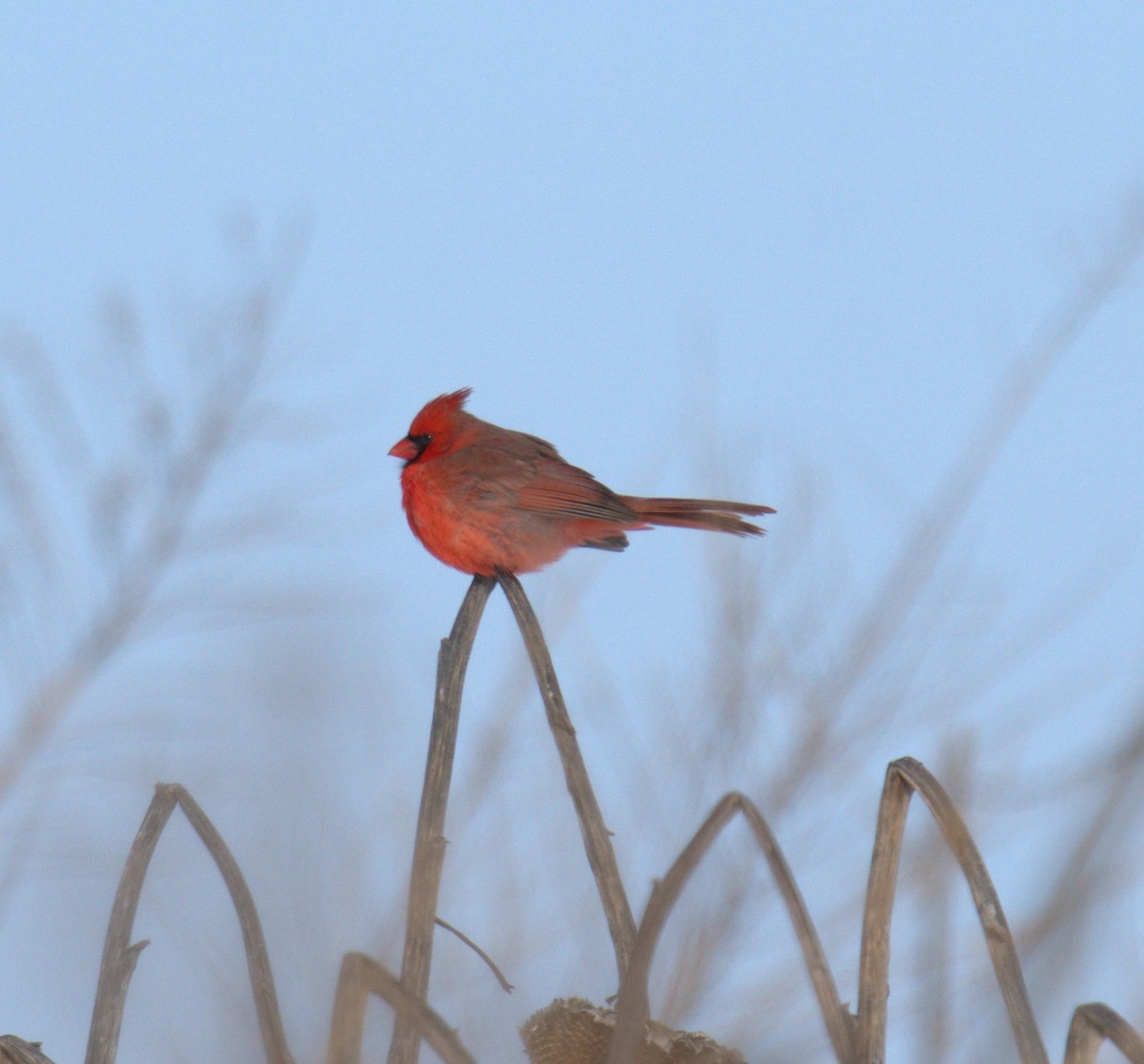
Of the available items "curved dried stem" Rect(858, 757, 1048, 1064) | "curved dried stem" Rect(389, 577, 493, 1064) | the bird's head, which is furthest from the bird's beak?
"curved dried stem" Rect(858, 757, 1048, 1064)

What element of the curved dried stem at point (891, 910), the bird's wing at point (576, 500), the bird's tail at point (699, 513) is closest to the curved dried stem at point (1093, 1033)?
the curved dried stem at point (891, 910)

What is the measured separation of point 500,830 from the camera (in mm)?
1869

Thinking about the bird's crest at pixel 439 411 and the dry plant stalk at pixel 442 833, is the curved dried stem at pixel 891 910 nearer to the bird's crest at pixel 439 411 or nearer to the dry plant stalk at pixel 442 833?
the dry plant stalk at pixel 442 833

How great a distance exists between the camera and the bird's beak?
8.88 ft

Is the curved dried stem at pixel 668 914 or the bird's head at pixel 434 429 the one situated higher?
the bird's head at pixel 434 429

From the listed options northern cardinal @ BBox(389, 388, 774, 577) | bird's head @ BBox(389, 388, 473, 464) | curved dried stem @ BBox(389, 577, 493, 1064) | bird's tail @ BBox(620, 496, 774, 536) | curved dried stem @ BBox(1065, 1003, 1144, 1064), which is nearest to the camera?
curved dried stem @ BBox(1065, 1003, 1144, 1064)

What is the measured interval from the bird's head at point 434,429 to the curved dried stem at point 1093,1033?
81.0 inches

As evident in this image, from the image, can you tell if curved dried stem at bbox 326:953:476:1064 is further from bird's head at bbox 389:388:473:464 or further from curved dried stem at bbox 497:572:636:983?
bird's head at bbox 389:388:473:464

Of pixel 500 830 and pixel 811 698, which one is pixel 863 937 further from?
pixel 811 698

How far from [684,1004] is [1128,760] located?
2.56ft

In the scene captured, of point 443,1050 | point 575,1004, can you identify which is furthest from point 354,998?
point 575,1004

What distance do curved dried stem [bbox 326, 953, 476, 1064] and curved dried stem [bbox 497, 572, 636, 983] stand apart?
17 cm

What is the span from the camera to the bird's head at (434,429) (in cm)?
270

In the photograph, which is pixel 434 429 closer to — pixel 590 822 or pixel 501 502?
pixel 501 502
